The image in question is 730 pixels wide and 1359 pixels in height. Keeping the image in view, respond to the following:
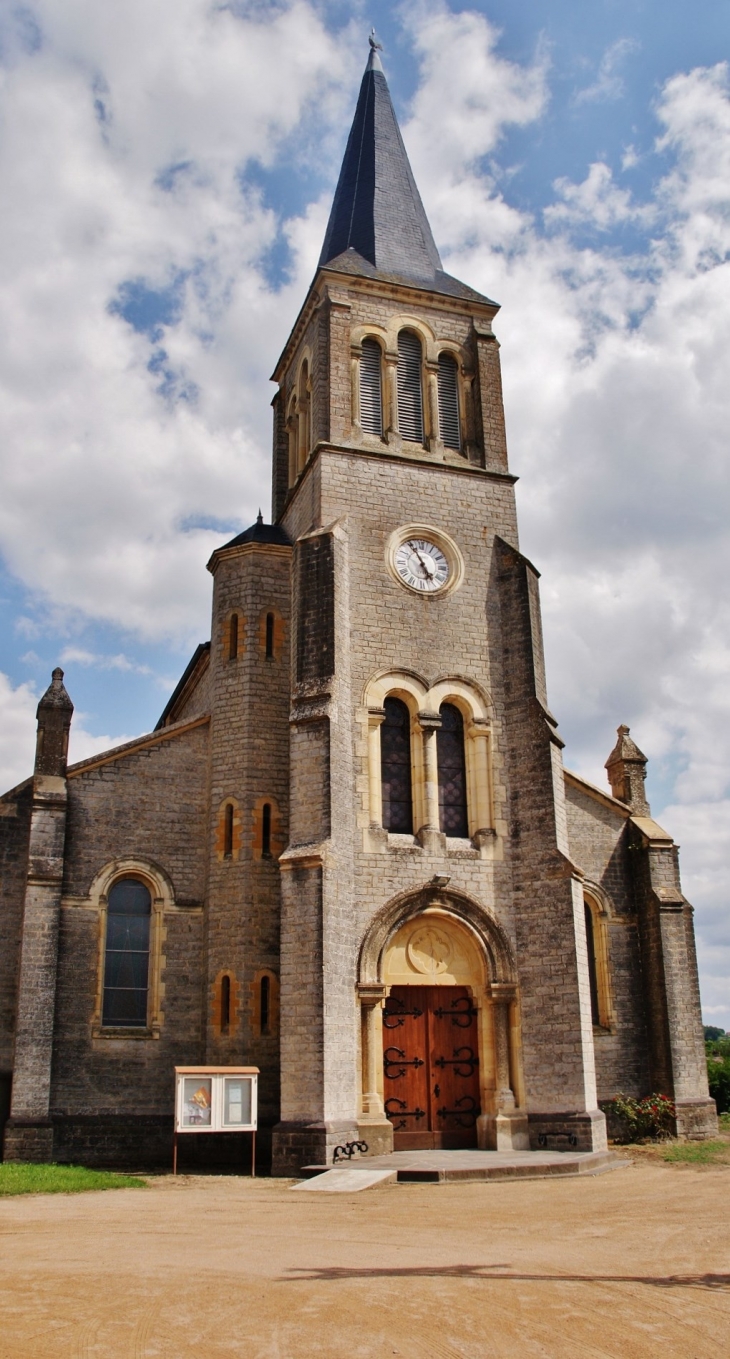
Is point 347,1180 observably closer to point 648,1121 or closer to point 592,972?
point 648,1121

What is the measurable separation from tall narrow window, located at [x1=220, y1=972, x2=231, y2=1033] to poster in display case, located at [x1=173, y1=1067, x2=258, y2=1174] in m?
2.80

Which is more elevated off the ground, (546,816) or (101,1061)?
(546,816)

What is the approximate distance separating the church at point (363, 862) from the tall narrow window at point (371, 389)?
70 millimetres

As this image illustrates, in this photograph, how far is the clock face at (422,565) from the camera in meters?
21.2

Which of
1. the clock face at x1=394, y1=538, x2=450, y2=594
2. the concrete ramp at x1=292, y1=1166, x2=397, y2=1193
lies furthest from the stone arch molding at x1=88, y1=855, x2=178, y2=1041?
the clock face at x1=394, y1=538, x2=450, y2=594

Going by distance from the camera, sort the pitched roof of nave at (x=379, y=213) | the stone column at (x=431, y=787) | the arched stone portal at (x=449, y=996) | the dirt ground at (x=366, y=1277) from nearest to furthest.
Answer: the dirt ground at (x=366, y=1277)
the arched stone portal at (x=449, y=996)
the stone column at (x=431, y=787)
the pitched roof of nave at (x=379, y=213)

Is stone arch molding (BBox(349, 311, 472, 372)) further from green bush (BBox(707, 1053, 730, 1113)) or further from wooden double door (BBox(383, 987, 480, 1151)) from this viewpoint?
green bush (BBox(707, 1053, 730, 1113))

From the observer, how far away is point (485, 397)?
23.9 m

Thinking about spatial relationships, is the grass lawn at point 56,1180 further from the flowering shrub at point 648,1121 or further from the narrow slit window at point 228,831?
the flowering shrub at point 648,1121

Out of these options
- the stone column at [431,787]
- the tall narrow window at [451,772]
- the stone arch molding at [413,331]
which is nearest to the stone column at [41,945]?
the stone column at [431,787]

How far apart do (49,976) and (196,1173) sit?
4.19 metres

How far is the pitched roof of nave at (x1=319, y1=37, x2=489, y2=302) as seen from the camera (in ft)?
80.6

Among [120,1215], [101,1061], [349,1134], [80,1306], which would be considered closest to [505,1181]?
[349,1134]

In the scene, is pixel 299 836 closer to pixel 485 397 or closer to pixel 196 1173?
pixel 196 1173
